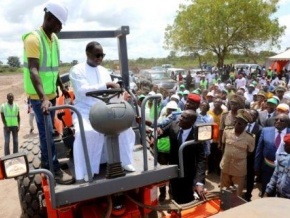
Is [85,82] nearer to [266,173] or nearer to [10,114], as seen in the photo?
[266,173]

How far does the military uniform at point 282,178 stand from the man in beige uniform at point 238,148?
751 millimetres

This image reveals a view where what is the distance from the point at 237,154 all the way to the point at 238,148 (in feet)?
0.28

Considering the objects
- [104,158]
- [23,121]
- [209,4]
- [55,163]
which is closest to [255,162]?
[104,158]

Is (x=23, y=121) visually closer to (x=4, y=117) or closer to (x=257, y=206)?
(x=4, y=117)

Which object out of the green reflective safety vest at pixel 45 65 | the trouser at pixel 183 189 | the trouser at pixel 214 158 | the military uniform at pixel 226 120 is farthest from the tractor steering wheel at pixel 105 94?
the trouser at pixel 214 158

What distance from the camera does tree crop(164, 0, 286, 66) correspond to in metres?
22.5

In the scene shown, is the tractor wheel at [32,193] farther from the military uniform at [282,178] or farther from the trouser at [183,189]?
the military uniform at [282,178]

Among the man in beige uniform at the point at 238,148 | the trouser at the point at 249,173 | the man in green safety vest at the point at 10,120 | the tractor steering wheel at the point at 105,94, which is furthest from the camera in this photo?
the man in green safety vest at the point at 10,120

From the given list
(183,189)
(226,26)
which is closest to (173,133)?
(183,189)

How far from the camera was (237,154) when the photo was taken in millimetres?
4688

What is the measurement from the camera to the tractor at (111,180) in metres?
2.59

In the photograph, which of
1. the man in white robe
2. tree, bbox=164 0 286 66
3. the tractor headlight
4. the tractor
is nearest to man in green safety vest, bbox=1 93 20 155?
the tractor

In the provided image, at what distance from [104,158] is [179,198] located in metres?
1.48

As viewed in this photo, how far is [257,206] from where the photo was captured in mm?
1739
